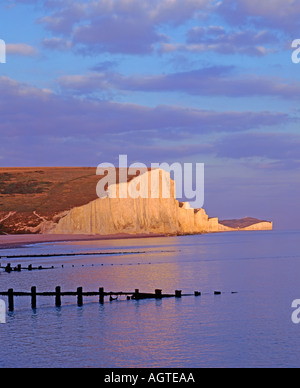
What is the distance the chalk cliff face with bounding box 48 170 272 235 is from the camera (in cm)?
12938

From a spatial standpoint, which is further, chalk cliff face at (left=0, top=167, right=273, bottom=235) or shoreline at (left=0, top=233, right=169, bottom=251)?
chalk cliff face at (left=0, top=167, right=273, bottom=235)

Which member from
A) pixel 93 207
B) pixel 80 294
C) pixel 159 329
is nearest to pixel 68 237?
pixel 93 207

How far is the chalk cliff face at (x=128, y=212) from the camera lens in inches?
5094

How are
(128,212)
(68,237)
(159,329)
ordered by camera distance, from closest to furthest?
(159,329) < (68,237) < (128,212)

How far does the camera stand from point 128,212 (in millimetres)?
130375

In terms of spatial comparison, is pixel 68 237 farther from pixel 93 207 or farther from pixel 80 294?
pixel 80 294

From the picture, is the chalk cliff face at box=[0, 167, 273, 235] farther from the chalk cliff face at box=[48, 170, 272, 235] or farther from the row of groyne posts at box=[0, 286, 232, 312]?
the row of groyne posts at box=[0, 286, 232, 312]

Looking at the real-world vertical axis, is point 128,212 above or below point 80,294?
above

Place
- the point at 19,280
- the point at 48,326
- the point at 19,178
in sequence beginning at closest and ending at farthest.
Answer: the point at 48,326 < the point at 19,280 < the point at 19,178

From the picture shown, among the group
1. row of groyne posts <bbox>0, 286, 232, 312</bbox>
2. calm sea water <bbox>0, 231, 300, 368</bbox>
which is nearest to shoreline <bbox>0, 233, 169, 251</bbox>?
calm sea water <bbox>0, 231, 300, 368</bbox>

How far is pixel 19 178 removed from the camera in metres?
177

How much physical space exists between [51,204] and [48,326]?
5256 inches
